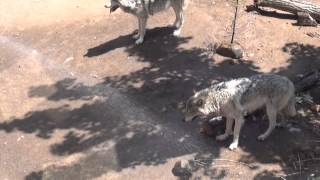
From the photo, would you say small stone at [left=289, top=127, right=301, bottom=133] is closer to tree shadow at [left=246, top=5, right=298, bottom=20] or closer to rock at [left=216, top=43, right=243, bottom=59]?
rock at [left=216, top=43, right=243, bottom=59]

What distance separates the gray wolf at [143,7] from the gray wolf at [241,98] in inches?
170

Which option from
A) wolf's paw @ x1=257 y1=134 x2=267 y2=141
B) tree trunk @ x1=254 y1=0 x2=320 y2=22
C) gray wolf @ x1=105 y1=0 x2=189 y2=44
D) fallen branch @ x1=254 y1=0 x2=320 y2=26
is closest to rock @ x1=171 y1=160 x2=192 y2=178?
wolf's paw @ x1=257 y1=134 x2=267 y2=141

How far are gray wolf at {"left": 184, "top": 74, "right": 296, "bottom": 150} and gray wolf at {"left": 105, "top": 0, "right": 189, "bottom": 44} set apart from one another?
433 cm

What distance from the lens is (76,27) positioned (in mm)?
15312

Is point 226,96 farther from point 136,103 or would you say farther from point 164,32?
point 164,32

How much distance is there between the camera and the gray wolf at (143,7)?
44.4ft

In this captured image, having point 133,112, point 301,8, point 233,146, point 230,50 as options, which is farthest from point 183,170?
point 301,8

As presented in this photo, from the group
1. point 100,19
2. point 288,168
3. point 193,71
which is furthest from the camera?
point 100,19

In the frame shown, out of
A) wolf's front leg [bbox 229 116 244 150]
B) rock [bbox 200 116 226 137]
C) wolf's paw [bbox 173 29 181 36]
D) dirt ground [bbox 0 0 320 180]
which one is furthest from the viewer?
wolf's paw [bbox 173 29 181 36]

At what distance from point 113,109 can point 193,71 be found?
2249mm

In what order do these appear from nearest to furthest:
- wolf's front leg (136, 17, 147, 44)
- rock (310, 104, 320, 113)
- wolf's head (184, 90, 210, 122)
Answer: wolf's head (184, 90, 210, 122) → rock (310, 104, 320, 113) → wolf's front leg (136, 17, 147, 44)

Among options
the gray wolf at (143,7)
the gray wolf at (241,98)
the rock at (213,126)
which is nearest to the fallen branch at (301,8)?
the gray wolf at (143,7)

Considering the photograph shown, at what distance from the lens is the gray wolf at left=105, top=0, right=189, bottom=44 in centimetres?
1354

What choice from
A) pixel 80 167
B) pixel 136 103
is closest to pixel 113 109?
pixel 136 103
